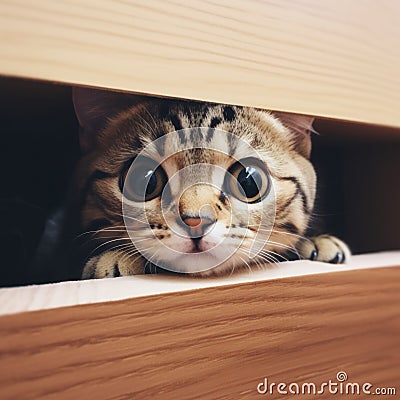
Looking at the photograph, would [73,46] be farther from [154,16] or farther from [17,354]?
[17,354]

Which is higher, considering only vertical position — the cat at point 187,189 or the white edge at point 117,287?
the cat at point 187,189

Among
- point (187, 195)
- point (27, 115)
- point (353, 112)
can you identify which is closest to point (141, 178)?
point (187, 195)

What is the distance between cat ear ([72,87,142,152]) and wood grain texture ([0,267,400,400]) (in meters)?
0.36

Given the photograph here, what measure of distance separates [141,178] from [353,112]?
334 millimetres

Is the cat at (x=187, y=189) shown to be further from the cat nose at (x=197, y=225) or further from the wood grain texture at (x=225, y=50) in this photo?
the wood grain texture at (x=225, y=50)

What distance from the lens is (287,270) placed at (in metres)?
0.66

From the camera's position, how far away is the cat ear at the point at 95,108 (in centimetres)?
72

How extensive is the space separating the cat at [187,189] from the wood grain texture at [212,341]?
0.09m

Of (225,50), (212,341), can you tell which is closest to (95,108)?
(225,50)

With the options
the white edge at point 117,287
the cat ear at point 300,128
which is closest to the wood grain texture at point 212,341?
the white edge at point 117,287

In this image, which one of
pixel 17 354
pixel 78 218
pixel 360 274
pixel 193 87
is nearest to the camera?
pixel 17 354

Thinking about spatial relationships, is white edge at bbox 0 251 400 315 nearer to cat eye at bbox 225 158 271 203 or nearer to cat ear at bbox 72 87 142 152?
cat eye at bbox 225 158 271 203

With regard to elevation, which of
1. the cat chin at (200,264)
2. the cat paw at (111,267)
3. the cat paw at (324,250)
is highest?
the cat paw at (324,250)

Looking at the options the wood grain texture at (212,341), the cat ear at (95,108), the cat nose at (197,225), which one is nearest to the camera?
the wood grain texture at (212,341)
